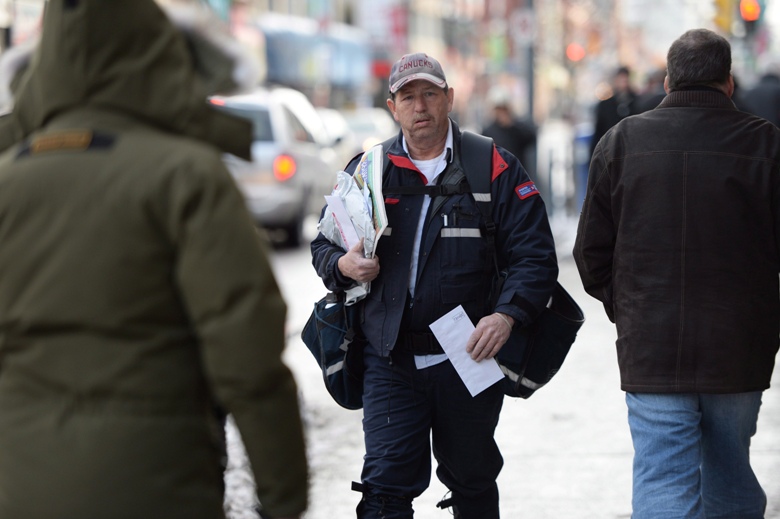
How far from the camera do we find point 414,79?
4559mm

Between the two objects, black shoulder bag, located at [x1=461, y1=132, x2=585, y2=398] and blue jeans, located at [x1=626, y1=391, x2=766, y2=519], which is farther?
black shoulder bag, located at [x1=461, y1=132, x2=585, y2=398]

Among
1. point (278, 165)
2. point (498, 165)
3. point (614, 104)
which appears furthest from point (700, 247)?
point (278, 165)

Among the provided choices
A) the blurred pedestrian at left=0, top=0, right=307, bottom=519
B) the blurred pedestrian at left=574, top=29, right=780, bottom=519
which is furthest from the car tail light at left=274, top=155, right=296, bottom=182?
the blurred pedestrian at left=0, top=0, right=307, bottom=519

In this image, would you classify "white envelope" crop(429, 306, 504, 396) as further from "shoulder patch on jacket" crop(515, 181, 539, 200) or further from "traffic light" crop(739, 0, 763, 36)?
"traffic light" crop(739, 0, 763, 36)

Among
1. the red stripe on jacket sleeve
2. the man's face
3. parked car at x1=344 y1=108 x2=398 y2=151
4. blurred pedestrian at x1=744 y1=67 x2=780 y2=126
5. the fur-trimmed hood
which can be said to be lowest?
parked car at x1=344 y1=108 x2=398 y2=151

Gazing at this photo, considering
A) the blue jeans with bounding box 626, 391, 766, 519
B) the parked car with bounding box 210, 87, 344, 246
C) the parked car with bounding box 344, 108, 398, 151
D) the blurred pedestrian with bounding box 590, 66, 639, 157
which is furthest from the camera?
the parked car with bounding box 344, 108, 398, 151

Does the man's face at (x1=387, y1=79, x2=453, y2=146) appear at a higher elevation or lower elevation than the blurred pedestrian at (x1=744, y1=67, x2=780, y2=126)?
higher

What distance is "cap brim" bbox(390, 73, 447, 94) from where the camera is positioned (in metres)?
4.55

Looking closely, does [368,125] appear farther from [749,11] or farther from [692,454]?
[692,454]

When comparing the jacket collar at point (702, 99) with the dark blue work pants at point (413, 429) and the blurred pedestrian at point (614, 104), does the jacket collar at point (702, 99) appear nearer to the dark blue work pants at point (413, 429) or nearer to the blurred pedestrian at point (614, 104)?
the dark blue work pants at point (413, 429)

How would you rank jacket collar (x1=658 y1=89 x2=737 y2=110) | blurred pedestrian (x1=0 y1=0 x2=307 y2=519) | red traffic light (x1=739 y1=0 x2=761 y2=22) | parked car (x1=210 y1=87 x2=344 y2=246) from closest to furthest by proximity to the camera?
blurred pedestrian (x1=0 y1=0 x2=307 y2=519) < jacket collar (x1=658 y1=89 x2=737 y2=110) < parked car (x1=210 y1=87 x2=344 y2=246) < red traffic light (x1=739 y1=0 x2=761 y2=22)

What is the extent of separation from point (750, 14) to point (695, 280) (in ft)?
54.5

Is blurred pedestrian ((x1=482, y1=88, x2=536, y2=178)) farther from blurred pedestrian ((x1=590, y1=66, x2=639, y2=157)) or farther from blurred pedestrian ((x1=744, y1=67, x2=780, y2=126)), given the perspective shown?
blurred pedestrian ((x1=744, y1=67, x2=780, y2=126))

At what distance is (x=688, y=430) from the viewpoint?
13.8 feet
